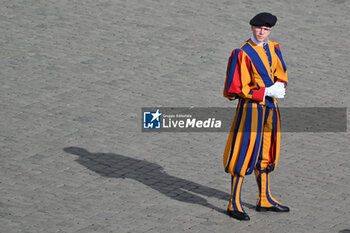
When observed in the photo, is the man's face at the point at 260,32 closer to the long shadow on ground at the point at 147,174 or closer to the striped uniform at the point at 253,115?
the striped uniform at the point at 253,115

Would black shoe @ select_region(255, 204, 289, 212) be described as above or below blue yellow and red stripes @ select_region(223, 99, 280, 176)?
below

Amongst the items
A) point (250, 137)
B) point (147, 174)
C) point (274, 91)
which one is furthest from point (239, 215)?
point (147, 174)

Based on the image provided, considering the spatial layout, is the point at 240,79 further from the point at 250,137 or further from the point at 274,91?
the point at 250,137

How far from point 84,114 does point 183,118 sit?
142 centimetres

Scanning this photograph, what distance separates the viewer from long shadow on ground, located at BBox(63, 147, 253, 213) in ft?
33.1

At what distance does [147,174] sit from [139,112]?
2.08 metres

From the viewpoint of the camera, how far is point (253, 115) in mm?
9391

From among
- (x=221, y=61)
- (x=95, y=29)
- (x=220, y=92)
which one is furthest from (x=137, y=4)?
(x=220, y=92)

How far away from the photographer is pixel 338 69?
14.2 metres

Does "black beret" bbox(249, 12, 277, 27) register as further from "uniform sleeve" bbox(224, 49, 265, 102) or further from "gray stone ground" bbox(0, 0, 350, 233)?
"gray stone ground" bbox(0, 0, 350, 233)

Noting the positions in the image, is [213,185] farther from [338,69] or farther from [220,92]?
[338,69]

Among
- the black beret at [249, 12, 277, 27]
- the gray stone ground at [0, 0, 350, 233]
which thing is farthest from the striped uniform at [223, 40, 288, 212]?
the gray stone ground at [0, 0, 350, 233]

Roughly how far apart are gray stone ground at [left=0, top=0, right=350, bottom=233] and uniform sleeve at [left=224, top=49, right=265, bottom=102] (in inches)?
53.7

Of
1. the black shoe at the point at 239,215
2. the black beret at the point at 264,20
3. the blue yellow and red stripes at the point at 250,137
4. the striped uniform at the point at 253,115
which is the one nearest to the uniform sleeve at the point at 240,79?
the striped uniform at the point at 253,115
